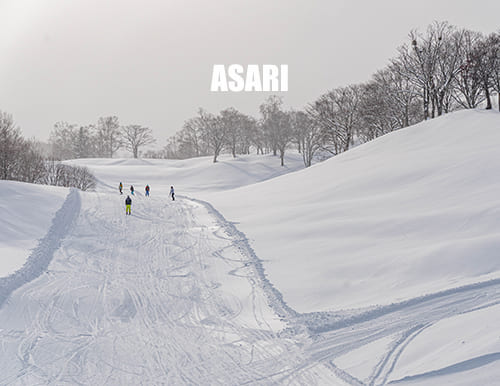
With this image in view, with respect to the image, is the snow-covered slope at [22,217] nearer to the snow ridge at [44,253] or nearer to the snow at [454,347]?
the snow ridge at [44,253]

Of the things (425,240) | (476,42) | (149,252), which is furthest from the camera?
(476,42)

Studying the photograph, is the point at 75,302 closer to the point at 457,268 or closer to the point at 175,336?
the point at 175,336

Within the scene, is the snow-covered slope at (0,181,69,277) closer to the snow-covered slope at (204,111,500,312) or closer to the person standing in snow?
the person standing in snow

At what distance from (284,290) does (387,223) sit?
488 cm

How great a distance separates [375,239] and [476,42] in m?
37.2

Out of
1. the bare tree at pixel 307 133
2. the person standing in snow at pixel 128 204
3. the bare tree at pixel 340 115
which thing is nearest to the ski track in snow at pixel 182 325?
the person standing in snow at pixel 128 204

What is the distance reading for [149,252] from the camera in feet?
46.2

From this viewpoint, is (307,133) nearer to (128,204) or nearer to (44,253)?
(128,204)

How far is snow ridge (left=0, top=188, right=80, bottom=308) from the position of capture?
33.3ft

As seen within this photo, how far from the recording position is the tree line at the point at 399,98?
35.1m

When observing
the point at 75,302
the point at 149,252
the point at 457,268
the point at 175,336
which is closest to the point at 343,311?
the point at 457,268

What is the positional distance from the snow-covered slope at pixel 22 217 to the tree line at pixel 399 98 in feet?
94.2

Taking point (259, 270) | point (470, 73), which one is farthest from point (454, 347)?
point (470, 73)

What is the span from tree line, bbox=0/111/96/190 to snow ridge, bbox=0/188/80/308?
18.0 m
